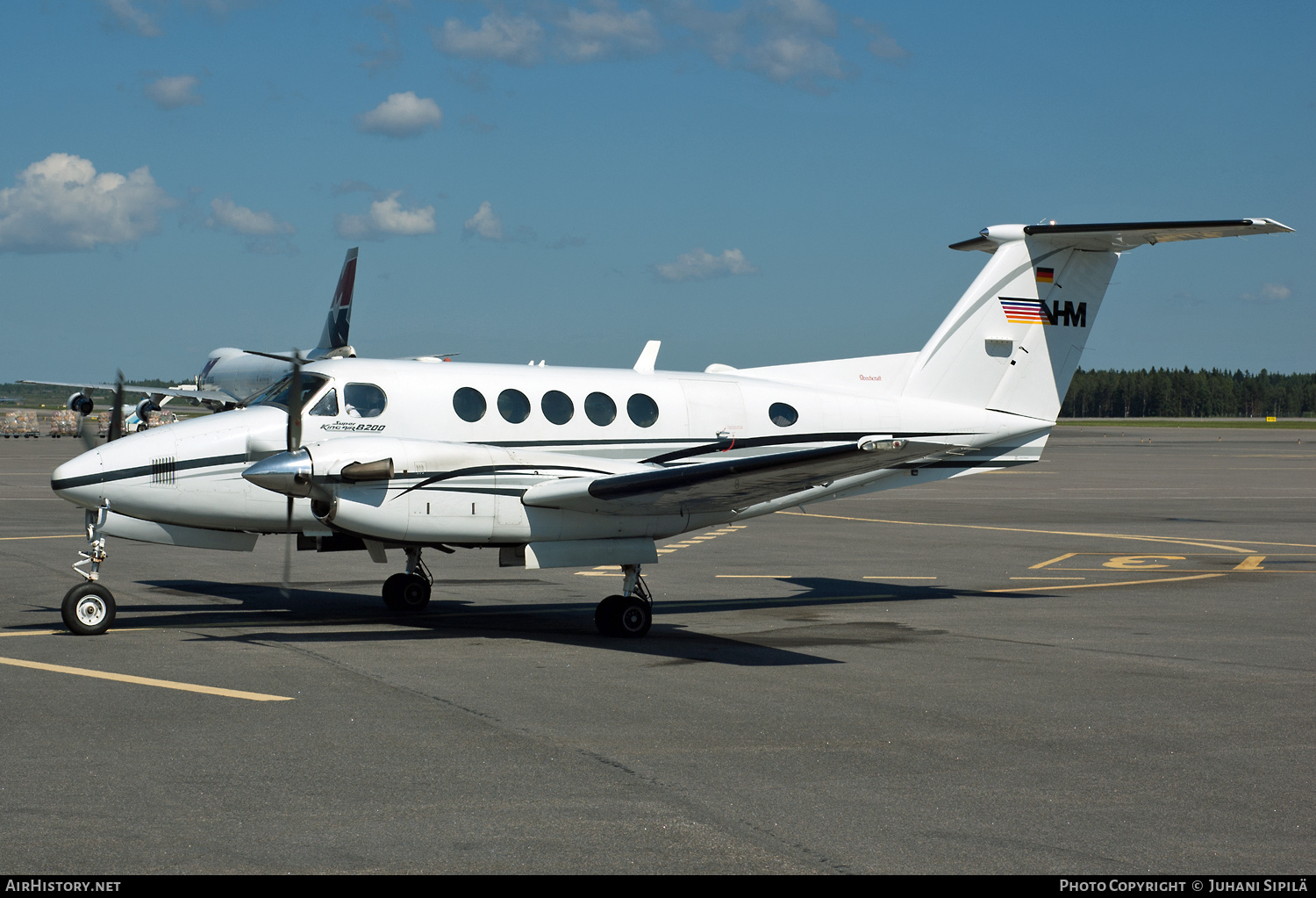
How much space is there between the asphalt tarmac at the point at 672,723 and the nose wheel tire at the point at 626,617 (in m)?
0.26

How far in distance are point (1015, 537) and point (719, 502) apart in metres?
11.3

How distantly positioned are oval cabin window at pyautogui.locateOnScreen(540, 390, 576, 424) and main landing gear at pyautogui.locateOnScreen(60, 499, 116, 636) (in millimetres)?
4446

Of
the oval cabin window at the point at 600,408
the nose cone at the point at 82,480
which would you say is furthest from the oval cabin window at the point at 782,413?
the nose cone at the point at 82,480

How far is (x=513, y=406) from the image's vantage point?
41.4 ft

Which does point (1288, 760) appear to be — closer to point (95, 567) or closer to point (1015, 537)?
point (95, 567)

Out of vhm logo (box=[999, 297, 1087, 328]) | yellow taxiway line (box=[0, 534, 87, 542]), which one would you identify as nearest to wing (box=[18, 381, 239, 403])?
yellow taxiway line (box=[0, 534, 87, 542])

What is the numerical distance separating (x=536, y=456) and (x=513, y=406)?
72 centimetres

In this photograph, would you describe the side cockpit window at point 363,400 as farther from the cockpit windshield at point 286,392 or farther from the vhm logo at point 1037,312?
the vhm logo at point 1037,312

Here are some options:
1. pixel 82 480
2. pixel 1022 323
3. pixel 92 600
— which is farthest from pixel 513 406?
pixel 1022 323

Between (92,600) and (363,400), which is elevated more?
(363,400)

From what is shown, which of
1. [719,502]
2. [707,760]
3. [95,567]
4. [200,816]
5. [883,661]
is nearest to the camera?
[200,816]

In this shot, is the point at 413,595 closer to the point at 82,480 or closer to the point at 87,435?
the point at 82,480

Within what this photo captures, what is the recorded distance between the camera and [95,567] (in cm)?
1150
